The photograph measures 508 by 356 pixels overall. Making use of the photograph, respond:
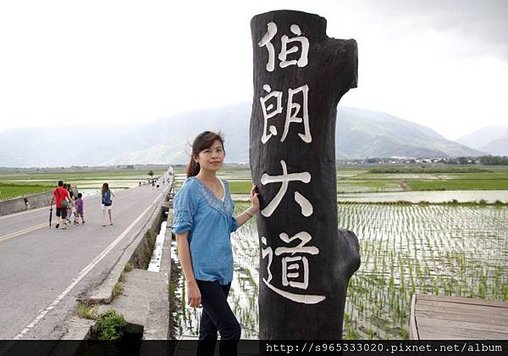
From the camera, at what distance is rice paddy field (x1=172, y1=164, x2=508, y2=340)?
6383mm

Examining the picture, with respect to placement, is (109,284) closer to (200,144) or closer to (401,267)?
(200,144)

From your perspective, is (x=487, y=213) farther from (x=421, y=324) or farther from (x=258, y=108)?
(x=258, y=108)

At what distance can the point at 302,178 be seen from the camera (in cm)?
296

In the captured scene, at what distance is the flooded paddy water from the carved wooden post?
2864 mm

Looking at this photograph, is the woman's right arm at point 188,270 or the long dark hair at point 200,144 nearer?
the woman's right arm at point 188,270

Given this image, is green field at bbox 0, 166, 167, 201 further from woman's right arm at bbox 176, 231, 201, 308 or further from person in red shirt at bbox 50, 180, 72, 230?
woman's right arm at bbox 176, 231, 201, 308

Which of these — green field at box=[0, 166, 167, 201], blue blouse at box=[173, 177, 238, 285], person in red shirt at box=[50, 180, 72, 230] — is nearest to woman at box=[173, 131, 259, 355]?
blue blouse at box=[173, 177, 238, 285]

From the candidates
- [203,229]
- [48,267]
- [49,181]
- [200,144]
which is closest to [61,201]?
[48,267]

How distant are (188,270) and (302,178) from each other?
0.91 meters

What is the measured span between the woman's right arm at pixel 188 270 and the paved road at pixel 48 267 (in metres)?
2.30

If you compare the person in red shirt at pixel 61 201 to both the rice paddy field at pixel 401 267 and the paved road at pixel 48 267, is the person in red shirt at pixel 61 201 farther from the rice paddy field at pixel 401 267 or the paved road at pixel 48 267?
the rice paddy field at pixel 401 267

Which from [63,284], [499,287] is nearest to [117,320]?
[63,284]

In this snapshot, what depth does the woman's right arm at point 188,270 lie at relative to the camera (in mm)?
2668

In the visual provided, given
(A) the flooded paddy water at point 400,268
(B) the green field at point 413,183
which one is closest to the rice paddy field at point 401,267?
(A) the flooded paddy water at point 400,268
